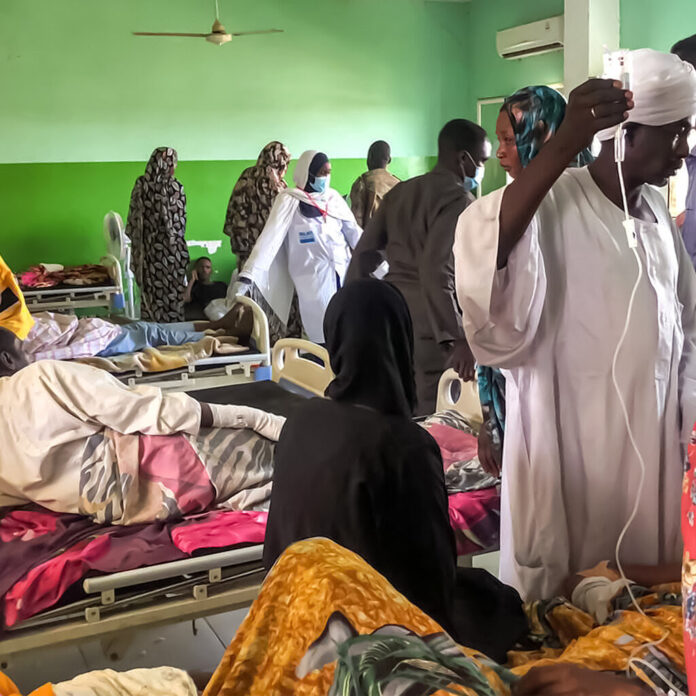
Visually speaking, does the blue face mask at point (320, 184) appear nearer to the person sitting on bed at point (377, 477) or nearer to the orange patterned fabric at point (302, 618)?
the person sitting on bed at point (377, 477)

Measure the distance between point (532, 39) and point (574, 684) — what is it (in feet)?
27.2

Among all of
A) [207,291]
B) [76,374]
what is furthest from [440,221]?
[207,291]

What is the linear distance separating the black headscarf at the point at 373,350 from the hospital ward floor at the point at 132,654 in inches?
60.8

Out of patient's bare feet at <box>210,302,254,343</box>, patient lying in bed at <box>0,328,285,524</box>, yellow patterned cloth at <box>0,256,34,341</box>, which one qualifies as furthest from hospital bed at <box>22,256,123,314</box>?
patient lying in bed at <box>0,328,285,524</box>

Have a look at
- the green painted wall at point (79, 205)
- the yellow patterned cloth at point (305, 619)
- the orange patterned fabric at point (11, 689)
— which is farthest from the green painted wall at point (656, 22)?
the orange patterned fabric at point (11, 689)

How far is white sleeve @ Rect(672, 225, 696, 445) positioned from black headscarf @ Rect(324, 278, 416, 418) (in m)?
0.61

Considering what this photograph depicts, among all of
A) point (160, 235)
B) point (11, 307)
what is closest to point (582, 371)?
point (11, 307)

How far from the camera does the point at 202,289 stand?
28.2 feet

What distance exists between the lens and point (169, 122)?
346 inches

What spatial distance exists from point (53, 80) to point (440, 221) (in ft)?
20.6

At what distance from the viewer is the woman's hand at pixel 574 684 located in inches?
50.0

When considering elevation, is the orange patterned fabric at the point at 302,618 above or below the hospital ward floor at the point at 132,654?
above

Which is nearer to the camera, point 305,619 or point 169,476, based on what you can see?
point 305,619

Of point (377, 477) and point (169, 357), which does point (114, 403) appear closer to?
point (377, 477)
